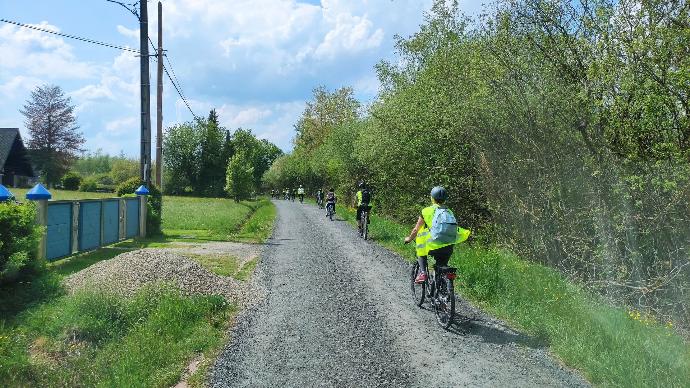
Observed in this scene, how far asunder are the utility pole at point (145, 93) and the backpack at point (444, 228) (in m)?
14.0

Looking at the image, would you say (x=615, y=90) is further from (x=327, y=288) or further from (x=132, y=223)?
(x=132, y=223)

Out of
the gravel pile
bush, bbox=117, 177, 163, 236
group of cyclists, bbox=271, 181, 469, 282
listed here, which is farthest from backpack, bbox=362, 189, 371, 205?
group of cyclists, bbox=271, 181, 469, 282

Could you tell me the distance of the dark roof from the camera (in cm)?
5956

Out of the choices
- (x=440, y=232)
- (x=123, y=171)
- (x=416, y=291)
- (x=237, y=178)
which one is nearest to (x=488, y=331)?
(x=440, y=232)

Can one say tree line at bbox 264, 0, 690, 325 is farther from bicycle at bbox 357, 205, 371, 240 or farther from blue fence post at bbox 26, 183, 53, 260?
blue fence post at bbox 26, 183, 53, 260

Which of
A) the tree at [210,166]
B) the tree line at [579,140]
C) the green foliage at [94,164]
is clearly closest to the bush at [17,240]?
the tree line at [579,140]

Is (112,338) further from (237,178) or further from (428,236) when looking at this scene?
(237,178)

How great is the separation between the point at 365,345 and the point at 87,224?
10.3 metres

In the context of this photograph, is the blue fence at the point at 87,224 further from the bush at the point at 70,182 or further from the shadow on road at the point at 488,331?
the bush at the point at 70,182

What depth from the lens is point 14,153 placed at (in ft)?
205

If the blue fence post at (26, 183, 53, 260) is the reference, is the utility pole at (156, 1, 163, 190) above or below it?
above

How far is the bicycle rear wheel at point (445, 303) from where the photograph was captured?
7445 millimetres

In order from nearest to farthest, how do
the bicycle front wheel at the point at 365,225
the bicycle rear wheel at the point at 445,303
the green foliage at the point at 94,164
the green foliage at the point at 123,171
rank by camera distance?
the bicycle rear wheel at the point at 445,303
the bicycle front wheel at the point at 365,225
the green foliage at the point at 123,171
the green foliage at the point at 94,164

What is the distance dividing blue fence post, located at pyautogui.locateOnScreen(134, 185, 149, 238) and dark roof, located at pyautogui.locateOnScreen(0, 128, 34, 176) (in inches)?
1880
